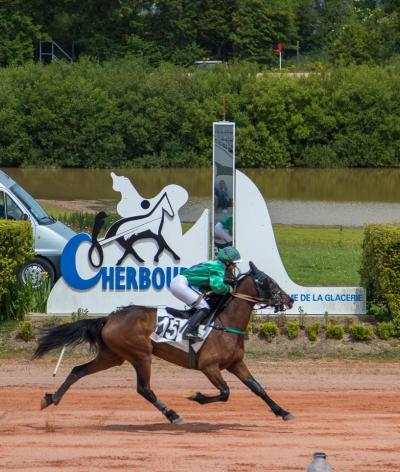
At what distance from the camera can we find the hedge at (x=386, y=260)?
16.8 m

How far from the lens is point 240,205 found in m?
17.3

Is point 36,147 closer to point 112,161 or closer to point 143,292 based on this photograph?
point 112,161

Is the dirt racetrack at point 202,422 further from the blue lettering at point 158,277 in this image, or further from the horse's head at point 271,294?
the blue lettering at point 158,277

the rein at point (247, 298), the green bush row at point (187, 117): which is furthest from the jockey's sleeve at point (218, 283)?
the green bush row at point (187, 117)

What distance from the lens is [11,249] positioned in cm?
1709

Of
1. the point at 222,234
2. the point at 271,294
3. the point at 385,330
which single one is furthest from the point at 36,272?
the point at 271,294

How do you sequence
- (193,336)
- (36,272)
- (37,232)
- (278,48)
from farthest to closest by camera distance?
(278,48) → (37,232) → (36,272) → (193,336)

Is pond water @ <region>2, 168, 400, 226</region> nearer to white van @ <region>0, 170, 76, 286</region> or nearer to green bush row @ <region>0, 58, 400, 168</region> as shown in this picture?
green bush row @ <region>0, 58, 400, 168</region>

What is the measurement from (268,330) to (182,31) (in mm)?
59442

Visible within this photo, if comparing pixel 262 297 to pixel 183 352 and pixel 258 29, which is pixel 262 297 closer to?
pixel 183 352

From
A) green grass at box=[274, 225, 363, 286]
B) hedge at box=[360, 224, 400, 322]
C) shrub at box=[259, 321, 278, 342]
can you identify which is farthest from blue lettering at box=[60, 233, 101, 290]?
hedge at box=[360, 224, 400, 322]

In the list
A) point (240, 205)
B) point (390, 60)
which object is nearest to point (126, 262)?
point (240, 205)

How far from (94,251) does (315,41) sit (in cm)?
6640

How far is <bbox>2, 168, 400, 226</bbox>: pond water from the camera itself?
3478 centimetres
